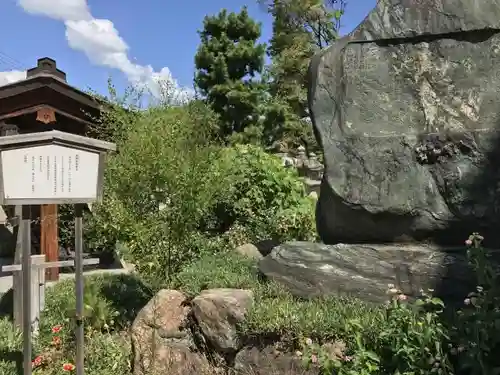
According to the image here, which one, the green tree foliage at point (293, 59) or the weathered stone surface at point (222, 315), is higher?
the green tree foliage at point (293, 59)

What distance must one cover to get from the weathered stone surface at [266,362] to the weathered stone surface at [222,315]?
0.35 feet

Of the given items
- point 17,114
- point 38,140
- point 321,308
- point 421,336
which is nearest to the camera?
point 421,336

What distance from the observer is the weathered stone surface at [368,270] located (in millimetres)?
3924

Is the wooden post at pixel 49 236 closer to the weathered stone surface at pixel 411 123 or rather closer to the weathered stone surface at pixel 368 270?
the weathered stone surface at pixel 368 270

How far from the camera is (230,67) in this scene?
15.9 metres

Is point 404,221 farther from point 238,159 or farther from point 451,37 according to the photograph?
point 238,159

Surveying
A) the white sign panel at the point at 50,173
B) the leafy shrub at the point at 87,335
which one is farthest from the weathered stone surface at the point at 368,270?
the white sign panel at the point at 50,173

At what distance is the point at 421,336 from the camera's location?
2.96 metres

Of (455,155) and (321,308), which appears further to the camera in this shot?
(455,155)

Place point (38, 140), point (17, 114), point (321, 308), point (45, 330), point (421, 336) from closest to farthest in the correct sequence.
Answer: point (421, 336), point (38, 140), point (321, 308), point (45, 330), point (17, 114)

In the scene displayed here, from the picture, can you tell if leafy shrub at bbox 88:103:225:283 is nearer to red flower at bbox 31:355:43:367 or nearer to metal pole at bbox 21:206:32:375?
red flower at bbox 31:355:43:367

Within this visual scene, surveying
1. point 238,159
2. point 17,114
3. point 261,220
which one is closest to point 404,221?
point 261,220

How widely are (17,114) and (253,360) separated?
5.78 meters

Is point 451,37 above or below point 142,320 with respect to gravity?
above
